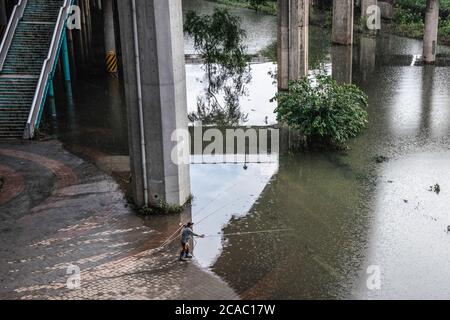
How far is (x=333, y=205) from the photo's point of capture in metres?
18.8

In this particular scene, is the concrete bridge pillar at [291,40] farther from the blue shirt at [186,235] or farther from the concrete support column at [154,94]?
the blue shirt at [186,235]

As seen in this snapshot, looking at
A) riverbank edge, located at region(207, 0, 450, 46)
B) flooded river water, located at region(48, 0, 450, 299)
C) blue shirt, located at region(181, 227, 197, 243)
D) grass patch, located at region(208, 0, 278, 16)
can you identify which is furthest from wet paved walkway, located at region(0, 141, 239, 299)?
grass patch, located at region(208, 0, 278, 16)

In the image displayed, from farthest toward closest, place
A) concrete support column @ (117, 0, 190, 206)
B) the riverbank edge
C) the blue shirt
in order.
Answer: the riverbank edge
concrete support column @ (117, 0, 190, 206)
the blue shirt

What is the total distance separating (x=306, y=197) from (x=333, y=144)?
505cm

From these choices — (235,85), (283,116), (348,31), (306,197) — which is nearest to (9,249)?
(306,197)

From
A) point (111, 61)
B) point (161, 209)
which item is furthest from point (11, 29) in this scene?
point (161, 209)

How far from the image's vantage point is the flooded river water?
14641mm

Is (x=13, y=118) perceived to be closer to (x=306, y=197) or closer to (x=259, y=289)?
(x=306, y=197)

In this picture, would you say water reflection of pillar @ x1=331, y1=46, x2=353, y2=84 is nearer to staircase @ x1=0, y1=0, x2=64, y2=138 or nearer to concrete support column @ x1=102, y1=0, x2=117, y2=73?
concrete support column @ x1=102, y1=0, x2=117, y2=73

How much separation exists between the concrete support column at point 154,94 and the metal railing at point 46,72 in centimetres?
950

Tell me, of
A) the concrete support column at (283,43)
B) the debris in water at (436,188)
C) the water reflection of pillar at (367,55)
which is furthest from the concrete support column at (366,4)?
the debris in water at (436,188)

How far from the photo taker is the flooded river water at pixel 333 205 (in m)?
14.6

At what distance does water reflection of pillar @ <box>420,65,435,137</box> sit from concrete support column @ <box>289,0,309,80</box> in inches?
255

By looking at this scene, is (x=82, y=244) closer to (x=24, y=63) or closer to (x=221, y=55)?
(x=24, y=63)
